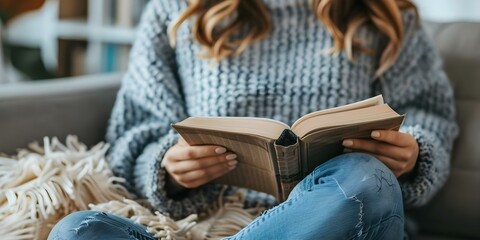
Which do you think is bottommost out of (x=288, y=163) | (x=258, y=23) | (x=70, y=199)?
(x=70, y=199)

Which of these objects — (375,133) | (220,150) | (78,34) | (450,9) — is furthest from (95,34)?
(375,133)

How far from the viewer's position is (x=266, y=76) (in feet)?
3.64

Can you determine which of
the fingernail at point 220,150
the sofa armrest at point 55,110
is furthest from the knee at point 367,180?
the sofa armrest at point 55,110

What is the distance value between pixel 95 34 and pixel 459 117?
1177mm

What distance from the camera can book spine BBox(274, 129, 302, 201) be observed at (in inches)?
31.9

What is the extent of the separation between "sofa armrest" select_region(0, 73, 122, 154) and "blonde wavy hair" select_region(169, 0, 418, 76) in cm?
19

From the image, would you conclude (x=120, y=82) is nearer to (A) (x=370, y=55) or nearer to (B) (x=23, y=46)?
(A) (x=370, y=55)

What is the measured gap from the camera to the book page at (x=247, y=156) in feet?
2.75

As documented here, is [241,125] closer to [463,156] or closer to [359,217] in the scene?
[359,217]

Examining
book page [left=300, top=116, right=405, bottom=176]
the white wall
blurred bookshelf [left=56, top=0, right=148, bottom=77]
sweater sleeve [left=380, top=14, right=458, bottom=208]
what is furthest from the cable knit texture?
blurred bookshelf [left=56, top=0, right=148, bottom=77]

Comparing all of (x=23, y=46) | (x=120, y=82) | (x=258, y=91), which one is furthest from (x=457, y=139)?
(x=23, y=46)

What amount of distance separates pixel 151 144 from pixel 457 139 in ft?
1.78

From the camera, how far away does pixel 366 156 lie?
845 mm

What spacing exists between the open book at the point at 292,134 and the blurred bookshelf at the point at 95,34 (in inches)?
45.0
